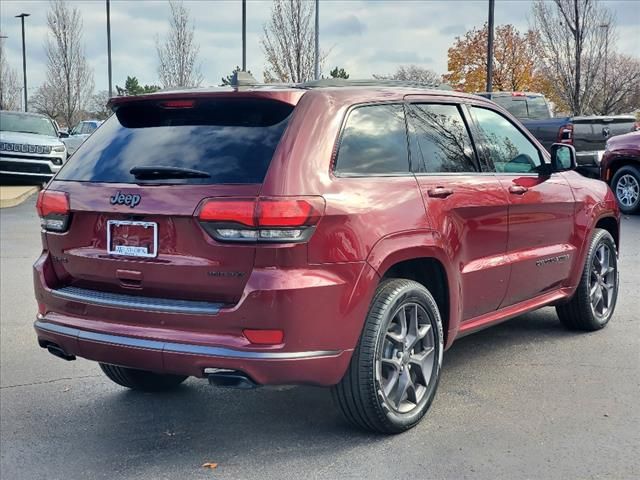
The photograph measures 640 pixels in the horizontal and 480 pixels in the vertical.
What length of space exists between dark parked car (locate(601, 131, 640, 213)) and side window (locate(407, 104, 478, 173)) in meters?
8.84

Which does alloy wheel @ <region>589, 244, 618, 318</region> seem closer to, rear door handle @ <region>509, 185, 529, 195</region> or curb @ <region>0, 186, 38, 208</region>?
rear door handle @ <region>509, 185, 529, 195</region>

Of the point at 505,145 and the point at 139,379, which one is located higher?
the point at 505,145

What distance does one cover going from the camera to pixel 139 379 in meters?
4.75

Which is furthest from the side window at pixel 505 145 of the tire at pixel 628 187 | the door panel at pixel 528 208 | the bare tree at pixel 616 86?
the bare tree at pixel 616 86

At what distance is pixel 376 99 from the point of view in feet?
13.7

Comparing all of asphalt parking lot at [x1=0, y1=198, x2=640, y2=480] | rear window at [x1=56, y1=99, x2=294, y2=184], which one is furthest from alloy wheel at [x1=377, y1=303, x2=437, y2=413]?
rear window at [x1=56, y1=99, x2=294, y2=184]

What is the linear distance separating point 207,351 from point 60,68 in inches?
1677

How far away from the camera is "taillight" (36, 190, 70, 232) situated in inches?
157

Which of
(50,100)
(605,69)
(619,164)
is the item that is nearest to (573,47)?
(605,69)

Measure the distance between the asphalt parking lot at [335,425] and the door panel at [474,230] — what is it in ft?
1.94

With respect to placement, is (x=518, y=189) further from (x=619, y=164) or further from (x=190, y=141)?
(x=619, y=164)

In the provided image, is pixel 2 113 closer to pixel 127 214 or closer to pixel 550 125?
pixel 550 125

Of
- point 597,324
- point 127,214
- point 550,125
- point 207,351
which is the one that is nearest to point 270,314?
point 207,351

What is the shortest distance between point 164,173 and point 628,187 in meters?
11.0
